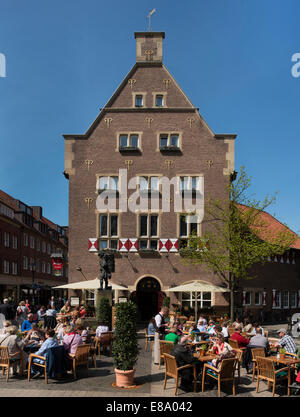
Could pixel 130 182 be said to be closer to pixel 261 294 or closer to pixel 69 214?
pixel 69 214

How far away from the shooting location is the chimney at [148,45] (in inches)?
1109

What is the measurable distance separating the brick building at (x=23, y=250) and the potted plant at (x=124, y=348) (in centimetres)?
2820

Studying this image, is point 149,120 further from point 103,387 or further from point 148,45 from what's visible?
point 103,387

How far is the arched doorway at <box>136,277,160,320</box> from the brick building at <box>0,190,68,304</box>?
13858 mm

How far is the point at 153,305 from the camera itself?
1054 inches

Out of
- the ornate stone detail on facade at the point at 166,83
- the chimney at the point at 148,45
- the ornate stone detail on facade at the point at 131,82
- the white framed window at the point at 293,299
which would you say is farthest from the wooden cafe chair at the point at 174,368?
the white framed window at the point at 293,299

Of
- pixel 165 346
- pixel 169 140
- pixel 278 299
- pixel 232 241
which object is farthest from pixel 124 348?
pixel 278 299

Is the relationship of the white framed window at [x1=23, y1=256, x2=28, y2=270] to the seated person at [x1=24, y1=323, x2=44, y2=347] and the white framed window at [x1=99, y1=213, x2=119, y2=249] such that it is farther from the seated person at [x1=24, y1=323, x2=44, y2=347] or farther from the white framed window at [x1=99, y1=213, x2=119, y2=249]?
the seated person at [x1=24, y1=323, x2=44, y2=347]

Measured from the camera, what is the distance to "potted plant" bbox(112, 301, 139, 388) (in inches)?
400

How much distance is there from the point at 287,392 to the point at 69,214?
19.1m

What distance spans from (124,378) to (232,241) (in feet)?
46.2
